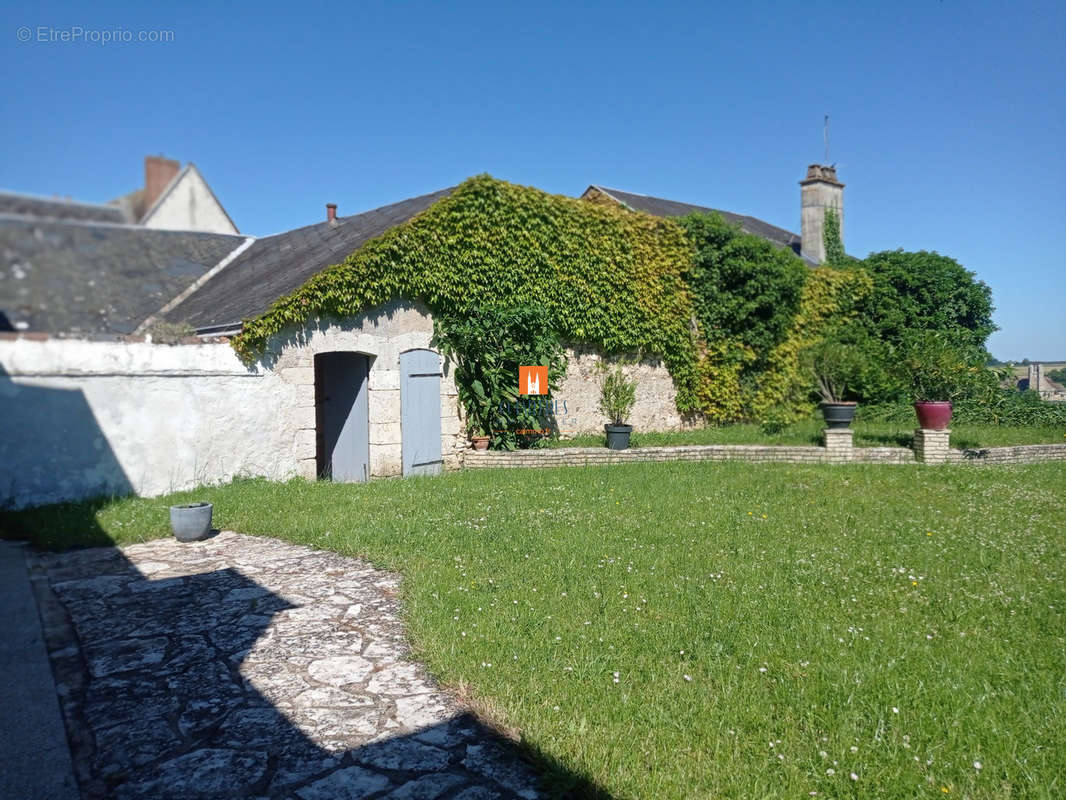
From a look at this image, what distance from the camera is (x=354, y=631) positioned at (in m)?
4.62

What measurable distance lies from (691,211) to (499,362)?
32.9 feet

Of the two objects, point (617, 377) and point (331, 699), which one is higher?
point (617, 377)

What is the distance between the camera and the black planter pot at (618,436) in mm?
12469

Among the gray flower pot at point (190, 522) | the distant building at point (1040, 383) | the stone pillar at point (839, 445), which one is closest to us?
the gray flower pot at point (190, 522)

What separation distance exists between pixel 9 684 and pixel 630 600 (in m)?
3.81

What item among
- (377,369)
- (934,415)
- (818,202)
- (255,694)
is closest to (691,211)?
(818,202)

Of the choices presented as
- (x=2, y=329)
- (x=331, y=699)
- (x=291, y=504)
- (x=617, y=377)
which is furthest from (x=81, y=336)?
(x=617, y=377)

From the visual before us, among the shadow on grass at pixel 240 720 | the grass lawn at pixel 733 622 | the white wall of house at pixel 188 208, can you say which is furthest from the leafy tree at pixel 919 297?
the white wall of house at pixel 188 208

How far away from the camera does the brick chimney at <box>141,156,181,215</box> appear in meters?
1.04

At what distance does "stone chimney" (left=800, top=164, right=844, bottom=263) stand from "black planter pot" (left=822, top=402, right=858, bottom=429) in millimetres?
12335

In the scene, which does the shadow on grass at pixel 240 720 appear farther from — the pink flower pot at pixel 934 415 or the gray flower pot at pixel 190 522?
the pink flower pot at pixel 934 415

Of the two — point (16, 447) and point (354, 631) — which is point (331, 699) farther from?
point (16, 447)

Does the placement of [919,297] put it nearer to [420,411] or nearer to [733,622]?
[420,411]

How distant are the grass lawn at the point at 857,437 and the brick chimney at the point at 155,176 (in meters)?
12.1
